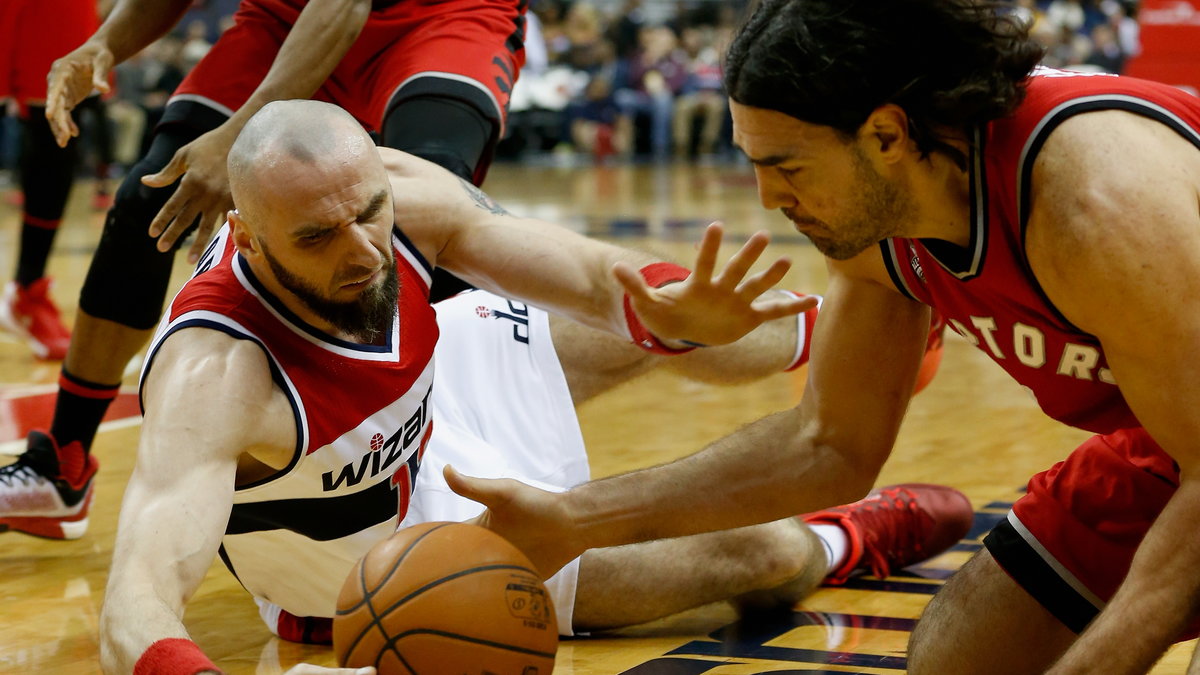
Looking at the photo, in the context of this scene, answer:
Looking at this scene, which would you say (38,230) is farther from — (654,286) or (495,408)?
(654,286)

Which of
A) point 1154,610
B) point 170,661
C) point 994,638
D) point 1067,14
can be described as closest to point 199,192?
point 170,661

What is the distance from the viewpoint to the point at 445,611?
2.56 meters

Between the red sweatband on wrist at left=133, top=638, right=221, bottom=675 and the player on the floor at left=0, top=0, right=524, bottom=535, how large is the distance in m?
1.86

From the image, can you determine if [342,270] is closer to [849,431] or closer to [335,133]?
[335,133]

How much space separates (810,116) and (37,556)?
2970mm

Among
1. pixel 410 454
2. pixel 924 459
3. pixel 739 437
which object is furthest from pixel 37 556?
pixel 924 459

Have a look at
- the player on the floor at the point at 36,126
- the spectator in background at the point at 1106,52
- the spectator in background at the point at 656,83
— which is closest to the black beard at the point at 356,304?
the player on the floor at the point at 36,126

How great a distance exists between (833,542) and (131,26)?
2610 millimetres

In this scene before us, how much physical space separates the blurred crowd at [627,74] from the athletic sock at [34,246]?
1430cm

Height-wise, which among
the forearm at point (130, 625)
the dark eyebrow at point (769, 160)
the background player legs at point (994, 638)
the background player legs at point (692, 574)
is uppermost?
the dark eyebrow at point (769, 160)

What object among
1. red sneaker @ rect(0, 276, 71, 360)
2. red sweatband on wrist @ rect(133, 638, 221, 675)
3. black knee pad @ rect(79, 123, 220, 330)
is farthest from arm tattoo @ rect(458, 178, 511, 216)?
red sneaker @ rect(0, 276, 71, 360)

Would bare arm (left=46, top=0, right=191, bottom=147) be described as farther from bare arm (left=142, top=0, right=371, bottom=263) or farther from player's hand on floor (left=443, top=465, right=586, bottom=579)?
player's hand on floor (left=443, top=465, right=586, bottom=579)

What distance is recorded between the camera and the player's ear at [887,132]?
256cm

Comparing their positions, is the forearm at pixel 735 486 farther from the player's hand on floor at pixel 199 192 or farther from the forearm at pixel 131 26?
the forearm at pixel 131 26
